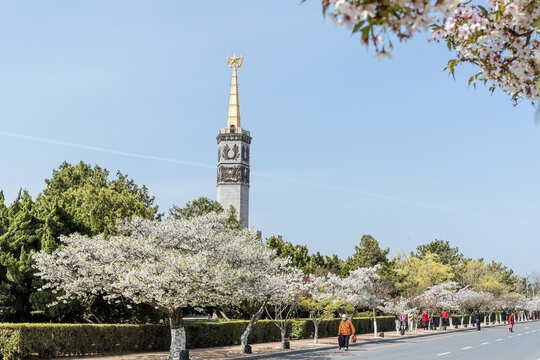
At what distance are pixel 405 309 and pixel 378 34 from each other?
45526 millimetres

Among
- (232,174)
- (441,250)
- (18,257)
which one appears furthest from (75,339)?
(441,250)

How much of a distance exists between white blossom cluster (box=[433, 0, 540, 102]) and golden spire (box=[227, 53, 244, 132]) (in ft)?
244

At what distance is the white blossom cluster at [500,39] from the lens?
5748mm

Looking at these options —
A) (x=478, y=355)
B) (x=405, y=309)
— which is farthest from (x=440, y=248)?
(x=478, y=355)

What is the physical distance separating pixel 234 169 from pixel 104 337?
56.6 metres

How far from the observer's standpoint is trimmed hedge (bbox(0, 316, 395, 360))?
63.3 feet

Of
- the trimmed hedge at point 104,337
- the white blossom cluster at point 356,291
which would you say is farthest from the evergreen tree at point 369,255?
the trimmed hedge at point 104,337

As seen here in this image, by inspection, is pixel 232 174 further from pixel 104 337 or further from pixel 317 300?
pixel 104 337

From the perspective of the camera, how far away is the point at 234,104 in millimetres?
83312

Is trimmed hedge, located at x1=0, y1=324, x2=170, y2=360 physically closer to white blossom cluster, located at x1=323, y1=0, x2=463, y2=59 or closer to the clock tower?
white blossom cluster, located at x1=323, y1=0, x2=463, y2=59

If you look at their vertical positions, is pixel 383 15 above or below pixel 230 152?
below

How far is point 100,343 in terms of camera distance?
22469 mm

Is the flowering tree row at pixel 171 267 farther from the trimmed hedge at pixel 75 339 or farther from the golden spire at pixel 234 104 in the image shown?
the golden spire at pixel 234 104

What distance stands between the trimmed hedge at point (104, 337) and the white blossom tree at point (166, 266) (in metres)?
1.61
